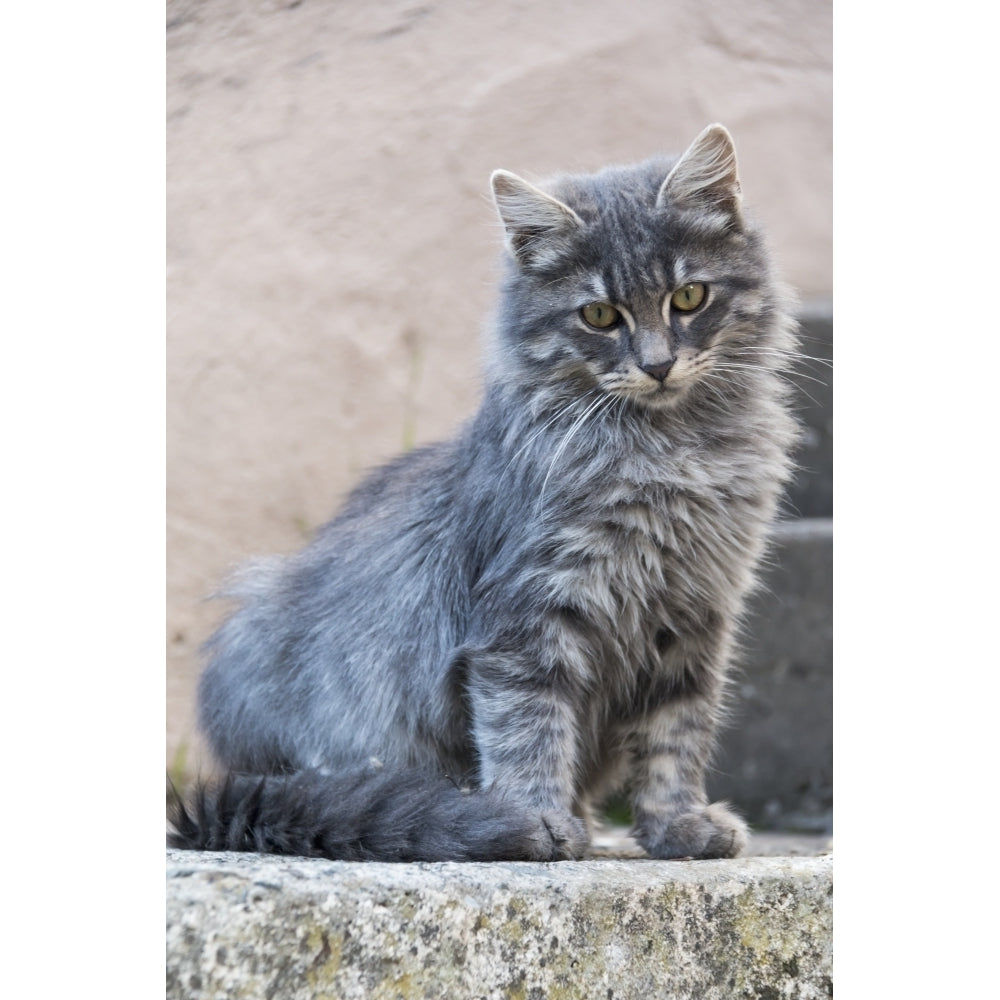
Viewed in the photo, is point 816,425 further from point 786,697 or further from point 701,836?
point 701,836

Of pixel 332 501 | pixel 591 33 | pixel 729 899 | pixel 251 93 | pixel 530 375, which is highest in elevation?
pixel 591 33

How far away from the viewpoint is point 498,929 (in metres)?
1.43

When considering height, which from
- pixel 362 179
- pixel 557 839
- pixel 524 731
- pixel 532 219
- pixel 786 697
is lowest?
pixel 786 697

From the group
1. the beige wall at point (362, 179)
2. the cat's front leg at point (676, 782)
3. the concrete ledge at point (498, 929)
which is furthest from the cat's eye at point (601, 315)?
the concrete ledge at point (498, 929)

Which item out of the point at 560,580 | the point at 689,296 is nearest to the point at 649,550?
the point at 560,580

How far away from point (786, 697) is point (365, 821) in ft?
6.42

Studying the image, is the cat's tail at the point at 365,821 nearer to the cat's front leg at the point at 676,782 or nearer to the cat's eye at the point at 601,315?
the cat's front leg at the point at 676,782

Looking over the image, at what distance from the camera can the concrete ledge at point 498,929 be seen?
126cm

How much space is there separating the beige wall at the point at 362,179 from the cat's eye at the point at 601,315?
43cm

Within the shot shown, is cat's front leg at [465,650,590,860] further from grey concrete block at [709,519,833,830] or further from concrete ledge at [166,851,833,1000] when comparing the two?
grey concrete block at [709,519,833,830]

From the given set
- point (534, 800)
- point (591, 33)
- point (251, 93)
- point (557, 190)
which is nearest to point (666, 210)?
point (557, 190)

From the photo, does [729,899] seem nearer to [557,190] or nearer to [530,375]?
[530,375]
